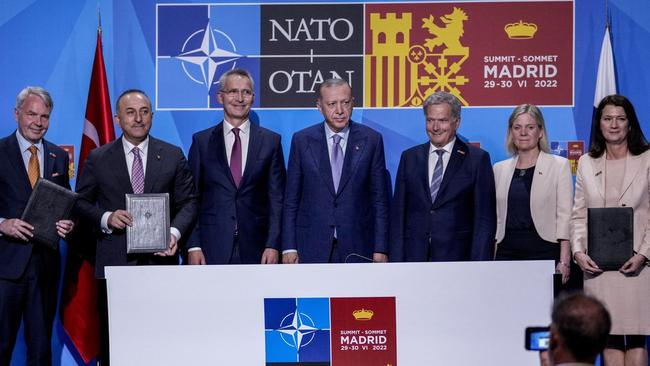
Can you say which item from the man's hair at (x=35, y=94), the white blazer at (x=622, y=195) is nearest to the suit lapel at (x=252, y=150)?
the man's hair at (x=35, y=94)

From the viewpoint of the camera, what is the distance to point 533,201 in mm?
5750

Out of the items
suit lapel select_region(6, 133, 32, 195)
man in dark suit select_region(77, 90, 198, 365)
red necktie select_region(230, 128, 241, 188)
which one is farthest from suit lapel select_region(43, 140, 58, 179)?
red necktie select_region(230, 128, 241, 188)

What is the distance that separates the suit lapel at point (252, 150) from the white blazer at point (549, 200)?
154 centimetres

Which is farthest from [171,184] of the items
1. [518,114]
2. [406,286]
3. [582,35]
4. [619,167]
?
[582,35]

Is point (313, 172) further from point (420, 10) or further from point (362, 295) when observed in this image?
point (420, 10)

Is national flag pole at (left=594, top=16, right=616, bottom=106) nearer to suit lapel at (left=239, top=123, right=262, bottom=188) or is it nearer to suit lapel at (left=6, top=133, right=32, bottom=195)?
suit lapel at (left=239, top=123, right=262, bottom=188)

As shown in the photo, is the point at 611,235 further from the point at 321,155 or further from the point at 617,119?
the point at 321,155

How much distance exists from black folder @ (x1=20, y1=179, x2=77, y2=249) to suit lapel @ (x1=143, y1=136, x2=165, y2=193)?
0.43 m

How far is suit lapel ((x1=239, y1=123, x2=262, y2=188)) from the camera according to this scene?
585 centimetres

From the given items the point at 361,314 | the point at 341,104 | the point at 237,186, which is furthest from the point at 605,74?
the point at 361,314

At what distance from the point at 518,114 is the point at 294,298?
2068 mm

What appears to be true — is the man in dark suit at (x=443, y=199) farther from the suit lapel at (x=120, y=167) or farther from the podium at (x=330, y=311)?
the suit lapel at (x=120, y=167)

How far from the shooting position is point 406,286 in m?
4.70

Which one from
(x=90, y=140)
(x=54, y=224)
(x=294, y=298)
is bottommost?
(x=294, y=298)
